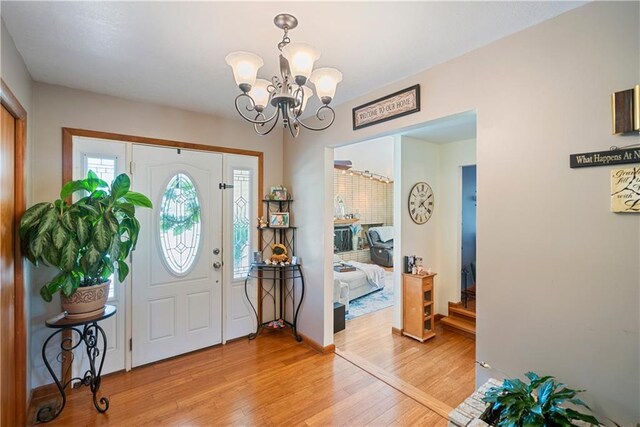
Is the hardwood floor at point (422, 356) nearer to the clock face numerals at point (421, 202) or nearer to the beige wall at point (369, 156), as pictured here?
the clock face numerals at point (421, 202)

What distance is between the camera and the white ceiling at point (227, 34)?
1471 millimetres

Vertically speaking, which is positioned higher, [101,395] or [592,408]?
[592,408]

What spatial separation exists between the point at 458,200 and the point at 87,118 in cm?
440

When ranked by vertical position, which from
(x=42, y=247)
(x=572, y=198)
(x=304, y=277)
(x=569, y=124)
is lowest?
(x=304, y=277)

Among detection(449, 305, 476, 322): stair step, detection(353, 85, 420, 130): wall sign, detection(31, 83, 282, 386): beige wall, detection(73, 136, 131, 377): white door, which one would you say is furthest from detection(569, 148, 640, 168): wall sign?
detection(73, 136, 131, 377): white door

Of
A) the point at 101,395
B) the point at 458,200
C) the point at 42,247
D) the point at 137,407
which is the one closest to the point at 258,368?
the point at 137,407

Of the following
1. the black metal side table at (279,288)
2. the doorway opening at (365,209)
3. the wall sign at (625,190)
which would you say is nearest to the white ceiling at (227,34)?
the wall sign at (625,190)

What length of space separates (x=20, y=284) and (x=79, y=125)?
140 centimetres

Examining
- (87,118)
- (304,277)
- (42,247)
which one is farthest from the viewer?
(304,277)

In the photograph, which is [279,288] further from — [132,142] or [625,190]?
[625,190]

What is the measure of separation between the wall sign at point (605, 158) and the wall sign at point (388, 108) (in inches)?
41.3

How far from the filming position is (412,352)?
10.4 ft

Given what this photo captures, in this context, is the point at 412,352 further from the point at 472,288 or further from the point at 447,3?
the point at 447,3

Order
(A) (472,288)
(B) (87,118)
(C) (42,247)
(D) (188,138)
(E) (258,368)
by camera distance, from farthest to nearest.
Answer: (A) (472,288)
(D) (188,138)
(E) (258,368)
(B) (87,118)
(C) (42,247)
